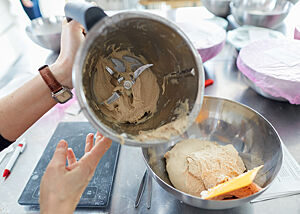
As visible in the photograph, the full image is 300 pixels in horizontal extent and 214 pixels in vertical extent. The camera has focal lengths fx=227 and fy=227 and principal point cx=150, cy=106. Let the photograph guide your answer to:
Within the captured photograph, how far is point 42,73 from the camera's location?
28.5 inches

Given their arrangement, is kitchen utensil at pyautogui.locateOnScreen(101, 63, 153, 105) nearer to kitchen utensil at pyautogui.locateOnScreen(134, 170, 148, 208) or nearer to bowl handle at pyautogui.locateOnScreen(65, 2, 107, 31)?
bowl handle at pyautogui.locateOnScreen(65, 2, 107, 31)

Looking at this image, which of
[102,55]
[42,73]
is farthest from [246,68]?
[42,73]

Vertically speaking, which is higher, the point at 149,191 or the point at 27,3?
the point at 27,3

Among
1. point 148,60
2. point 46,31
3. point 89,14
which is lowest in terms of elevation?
point 46,31

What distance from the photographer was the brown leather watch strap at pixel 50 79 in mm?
720

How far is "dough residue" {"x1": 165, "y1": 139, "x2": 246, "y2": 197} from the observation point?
25.7 inches

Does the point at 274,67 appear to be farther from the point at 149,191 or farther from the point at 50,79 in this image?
the point at 50,79

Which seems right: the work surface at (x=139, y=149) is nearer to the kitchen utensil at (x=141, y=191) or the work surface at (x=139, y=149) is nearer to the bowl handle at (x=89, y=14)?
the kitchen utensil at (x=141, y=191)

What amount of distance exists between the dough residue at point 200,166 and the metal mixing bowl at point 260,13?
94 centimetres

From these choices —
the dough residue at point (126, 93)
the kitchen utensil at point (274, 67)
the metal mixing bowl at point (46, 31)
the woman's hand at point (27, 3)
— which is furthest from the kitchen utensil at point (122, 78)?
the woman's hand at point (27, 3)

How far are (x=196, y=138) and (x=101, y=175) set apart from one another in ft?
1.21

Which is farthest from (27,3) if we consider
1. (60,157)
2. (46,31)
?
(60,157)

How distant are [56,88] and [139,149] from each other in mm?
365

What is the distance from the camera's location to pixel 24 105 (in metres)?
0.72
